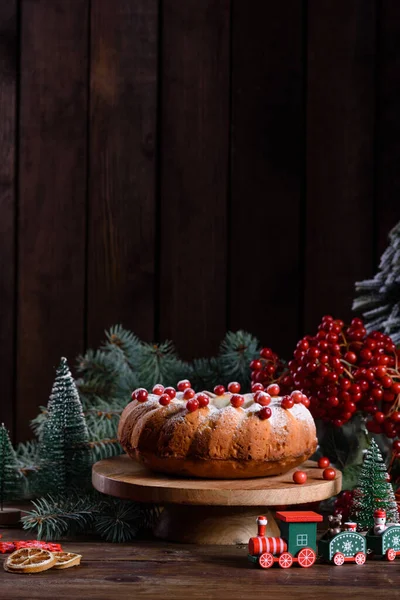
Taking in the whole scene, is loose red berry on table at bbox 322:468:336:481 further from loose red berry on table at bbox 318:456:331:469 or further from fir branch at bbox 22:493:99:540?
fir branch at bbox 22:493:99:540

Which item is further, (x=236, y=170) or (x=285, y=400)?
(x=236, y=170)

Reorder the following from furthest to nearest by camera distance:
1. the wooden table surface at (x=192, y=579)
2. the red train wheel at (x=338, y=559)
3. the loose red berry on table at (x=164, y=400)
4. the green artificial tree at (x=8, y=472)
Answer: the green artificial tree at (x=8, y=472) → the loose red berry on table at (x=164, y=400) → the red train wheel at (x=338, y=559) → the wooden table surface at (x=192, y=579)

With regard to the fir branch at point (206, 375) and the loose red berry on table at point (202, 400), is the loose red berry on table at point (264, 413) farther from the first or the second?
the fir branch at point (206, 375)

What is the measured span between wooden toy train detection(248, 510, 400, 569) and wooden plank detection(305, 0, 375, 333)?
2.68 feet

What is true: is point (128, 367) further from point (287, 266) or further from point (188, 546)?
→ point (188, 546)

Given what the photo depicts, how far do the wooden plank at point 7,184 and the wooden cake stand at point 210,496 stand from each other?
72cm

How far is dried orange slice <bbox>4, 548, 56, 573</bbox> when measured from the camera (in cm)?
104

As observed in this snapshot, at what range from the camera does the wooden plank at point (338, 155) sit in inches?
74.0

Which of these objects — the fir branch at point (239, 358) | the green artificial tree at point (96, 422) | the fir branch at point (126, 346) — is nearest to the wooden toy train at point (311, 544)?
the green artificial tree at point (96, 422)

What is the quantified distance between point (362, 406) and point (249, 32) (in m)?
0.93

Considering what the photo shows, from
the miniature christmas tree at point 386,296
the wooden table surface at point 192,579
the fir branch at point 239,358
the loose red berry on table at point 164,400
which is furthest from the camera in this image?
the fir branch at point 239,358

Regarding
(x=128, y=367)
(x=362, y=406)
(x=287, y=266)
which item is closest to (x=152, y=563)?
(x=362, y=406)

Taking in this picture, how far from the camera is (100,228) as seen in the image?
6.29ft

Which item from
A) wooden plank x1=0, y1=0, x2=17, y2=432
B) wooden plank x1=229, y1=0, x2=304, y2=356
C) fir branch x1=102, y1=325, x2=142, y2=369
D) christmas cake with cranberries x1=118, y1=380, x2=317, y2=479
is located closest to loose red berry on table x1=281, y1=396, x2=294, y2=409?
christmas cake with cranberries x1=118, y1=380, x2=317, y2=479
